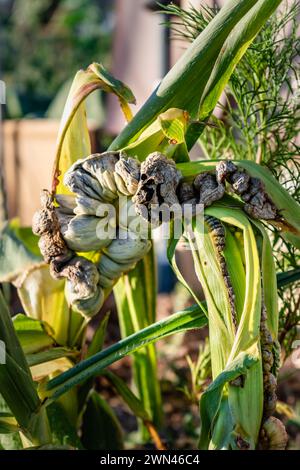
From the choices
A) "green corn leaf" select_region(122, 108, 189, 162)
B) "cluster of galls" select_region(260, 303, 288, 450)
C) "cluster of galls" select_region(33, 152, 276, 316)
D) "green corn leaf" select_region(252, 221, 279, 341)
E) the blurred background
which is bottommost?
"cluster of galls" select_region(260, 303, 288, 450)

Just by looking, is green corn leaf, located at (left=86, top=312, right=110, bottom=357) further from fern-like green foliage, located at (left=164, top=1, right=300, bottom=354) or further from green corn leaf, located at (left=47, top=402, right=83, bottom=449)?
fern-like green foliage, located at (left=164, top=1, right=300, bottom=354)

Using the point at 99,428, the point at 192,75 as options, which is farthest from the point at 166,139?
the point at 99,428

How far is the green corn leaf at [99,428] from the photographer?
0.89 meters

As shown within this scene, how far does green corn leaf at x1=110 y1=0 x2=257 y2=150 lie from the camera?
2.02 feet

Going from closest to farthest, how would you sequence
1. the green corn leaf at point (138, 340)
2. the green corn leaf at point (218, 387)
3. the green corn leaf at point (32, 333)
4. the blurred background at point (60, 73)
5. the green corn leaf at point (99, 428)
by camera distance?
the green corn leaf at point (218, 387) < the green corn leaf at point (138, 340) < the green corn leaf at point (32, 333) < the green corn leaf at point (99, 428) < the blurred background at point (60, 73)

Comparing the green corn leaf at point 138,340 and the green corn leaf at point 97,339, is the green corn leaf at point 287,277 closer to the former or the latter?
the green corn leaf at point 138,340

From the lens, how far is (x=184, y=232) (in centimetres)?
62

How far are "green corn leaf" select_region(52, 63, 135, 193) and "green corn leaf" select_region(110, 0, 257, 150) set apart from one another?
2cm

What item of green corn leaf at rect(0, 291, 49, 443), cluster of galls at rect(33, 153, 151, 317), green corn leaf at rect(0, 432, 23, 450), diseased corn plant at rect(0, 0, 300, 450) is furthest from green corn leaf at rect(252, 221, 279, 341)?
green corn leaf at rect(0, 432, 23, 450)

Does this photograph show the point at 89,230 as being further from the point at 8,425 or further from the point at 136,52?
the point at 136,52

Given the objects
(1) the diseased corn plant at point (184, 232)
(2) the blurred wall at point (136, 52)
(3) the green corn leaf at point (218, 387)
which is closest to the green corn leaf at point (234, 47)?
(1) the diseased corn plant at point (184, 232)

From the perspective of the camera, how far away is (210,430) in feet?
1.93
